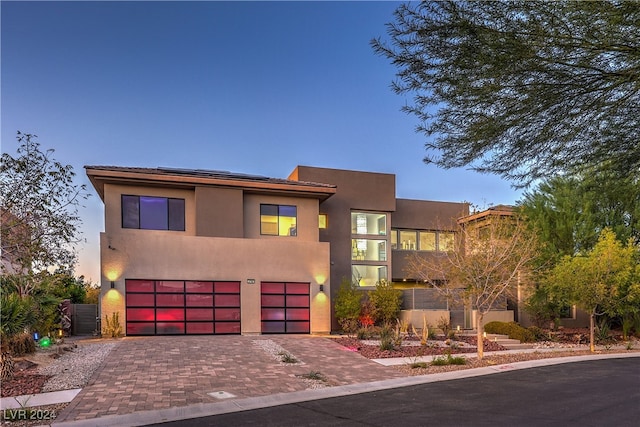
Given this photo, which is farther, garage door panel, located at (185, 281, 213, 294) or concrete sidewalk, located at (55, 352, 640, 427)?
garage door panel, located at (185, 281, 213, 294)

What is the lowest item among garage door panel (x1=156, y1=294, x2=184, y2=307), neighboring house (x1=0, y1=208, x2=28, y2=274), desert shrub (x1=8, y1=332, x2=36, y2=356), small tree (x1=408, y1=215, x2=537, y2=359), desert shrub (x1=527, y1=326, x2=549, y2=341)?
desert shrub (x1=527, y1=326, x2=549, y2=341)

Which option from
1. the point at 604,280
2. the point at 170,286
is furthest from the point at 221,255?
the point at 604,280

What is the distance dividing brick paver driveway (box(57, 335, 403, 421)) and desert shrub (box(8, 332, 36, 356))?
218 centimetres

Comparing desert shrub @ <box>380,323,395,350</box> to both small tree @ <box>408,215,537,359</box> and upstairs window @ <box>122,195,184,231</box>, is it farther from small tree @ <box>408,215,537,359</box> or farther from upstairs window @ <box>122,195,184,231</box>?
upstairs window @ <box>122,195,184,231</box>

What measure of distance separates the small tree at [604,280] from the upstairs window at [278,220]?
1235 cm

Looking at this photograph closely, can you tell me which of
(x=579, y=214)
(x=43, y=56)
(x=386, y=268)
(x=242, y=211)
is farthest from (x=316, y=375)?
(x=579, y=214)

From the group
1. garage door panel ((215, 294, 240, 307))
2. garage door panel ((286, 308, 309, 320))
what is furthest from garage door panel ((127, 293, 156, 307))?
garage door panel ((286, 308, 309, 320))

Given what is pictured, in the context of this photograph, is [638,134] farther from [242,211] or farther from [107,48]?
[242,211]

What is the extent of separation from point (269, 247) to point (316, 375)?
9.93m

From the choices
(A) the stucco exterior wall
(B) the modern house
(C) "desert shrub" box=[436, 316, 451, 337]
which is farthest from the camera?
(C) "desert shrub" box=[436, 316, 451, 337]

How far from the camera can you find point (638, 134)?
5387mm

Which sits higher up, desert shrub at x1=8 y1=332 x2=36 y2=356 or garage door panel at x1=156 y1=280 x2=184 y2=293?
garage door panel at x1=156 y1=280 x2=184 y2=293

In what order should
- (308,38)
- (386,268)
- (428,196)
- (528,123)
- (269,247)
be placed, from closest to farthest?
(528,123) < (308,38) < (269,247) < (386,268) < (428,196)

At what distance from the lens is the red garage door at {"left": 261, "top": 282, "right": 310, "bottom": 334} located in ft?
70.6
